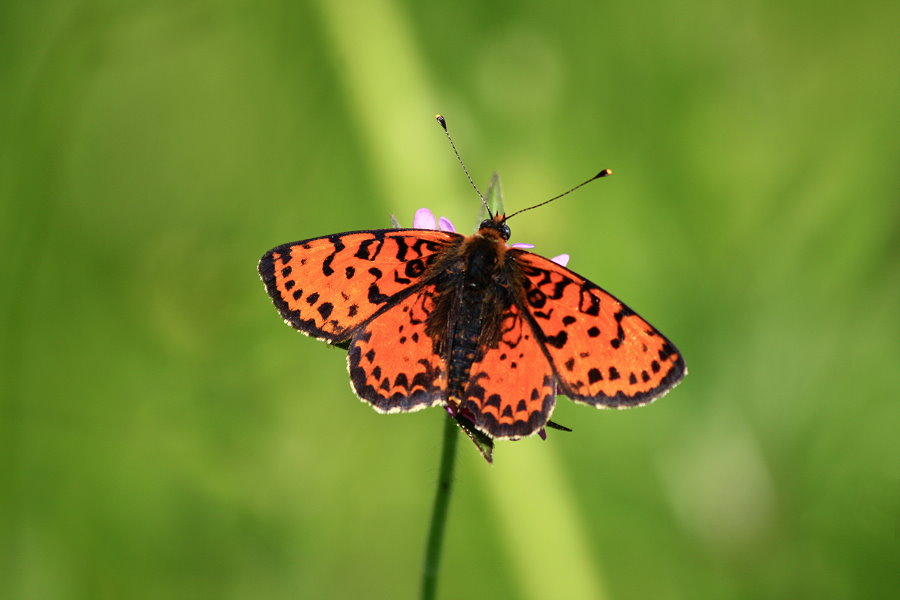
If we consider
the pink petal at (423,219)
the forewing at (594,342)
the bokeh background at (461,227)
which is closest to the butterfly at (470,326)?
the forewing at (594,342)

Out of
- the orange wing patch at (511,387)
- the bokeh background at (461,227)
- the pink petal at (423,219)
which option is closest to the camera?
the orange wing patch at (511,387)

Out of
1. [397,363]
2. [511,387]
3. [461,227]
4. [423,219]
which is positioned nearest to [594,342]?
[511,387]

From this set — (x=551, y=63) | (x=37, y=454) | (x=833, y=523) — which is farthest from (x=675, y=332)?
(x=37, y=454)

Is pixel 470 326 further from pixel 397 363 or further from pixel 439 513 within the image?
pixel 439 513

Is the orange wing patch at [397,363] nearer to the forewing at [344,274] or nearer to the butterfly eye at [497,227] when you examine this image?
the forewing at [344,274]

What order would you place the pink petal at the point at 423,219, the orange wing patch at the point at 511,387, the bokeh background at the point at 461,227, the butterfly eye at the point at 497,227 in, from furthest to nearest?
1. the bokeh background at the point at 461,227
2. the pink petal at the point at 423,219
3. the butterfly eye at the point at 497,227
4. the orange wing patch at the point at 511,387

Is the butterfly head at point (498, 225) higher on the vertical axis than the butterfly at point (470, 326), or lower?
higher

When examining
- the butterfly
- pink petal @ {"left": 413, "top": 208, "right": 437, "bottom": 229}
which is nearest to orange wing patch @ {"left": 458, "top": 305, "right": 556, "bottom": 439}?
the butterfly
